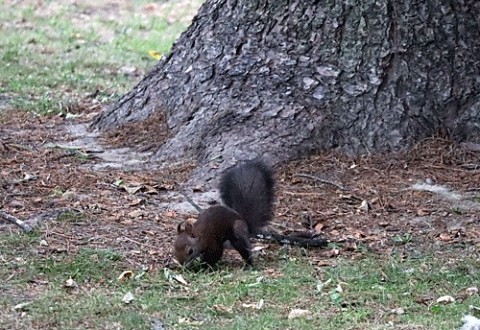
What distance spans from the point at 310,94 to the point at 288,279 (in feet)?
6.82

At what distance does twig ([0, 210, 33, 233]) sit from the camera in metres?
5.01

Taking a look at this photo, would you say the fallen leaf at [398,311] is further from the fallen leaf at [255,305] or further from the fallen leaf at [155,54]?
the fallen leaf at [155,54]

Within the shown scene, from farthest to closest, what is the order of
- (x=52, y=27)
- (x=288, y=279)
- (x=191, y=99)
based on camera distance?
(x=52, y=27) < (x=191, y=99) < (x=288, y=279)

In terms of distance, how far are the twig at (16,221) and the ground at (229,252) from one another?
4 centimetres

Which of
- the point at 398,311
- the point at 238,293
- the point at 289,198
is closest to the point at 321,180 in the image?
the point at 289,198

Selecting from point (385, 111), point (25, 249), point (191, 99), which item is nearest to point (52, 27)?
point (191, 99)

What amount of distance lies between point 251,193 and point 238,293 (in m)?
0.84

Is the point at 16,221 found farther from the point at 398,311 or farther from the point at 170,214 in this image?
the point at 398,311

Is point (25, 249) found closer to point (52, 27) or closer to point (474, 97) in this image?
point (474, 97)

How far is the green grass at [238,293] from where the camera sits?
12.9 feet

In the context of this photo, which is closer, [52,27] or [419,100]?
[419,100]

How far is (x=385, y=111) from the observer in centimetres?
626

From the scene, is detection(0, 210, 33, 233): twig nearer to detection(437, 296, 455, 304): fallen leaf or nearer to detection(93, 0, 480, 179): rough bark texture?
detection(93, 0, 480, 179): rough bark texture

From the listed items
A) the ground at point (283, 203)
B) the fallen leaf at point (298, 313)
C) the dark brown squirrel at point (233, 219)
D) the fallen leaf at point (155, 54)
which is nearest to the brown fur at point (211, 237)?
the dark brown squirrel at point (233, 219)
